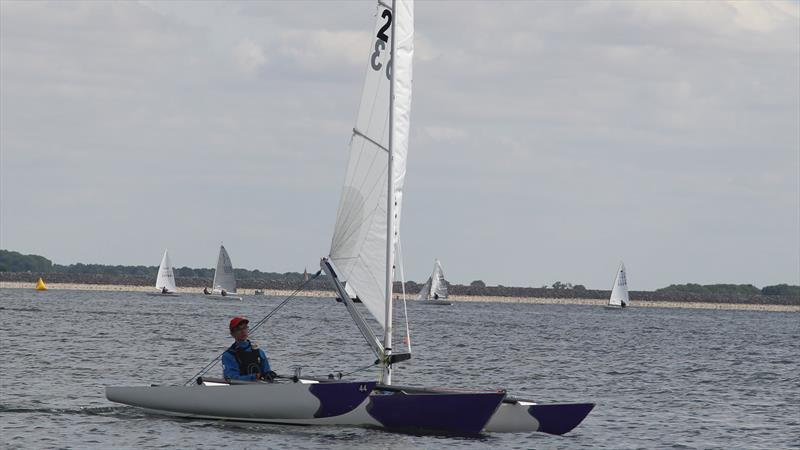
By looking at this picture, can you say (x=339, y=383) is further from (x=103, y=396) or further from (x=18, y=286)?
(x=18, y=286)

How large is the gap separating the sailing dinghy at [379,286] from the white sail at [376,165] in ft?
0.06

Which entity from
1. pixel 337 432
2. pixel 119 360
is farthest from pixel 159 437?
pixel 119 360

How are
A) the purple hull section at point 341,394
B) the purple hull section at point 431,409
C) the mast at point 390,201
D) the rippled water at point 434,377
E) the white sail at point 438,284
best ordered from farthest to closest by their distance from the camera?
the white sail at point 438,284
the rippled water at point 434,377
the purple hull section at point 341,394
the purple hull section at point 431,409
the mast at point 390,201

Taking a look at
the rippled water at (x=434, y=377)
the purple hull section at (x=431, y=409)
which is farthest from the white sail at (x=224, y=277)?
the purple hull section at (x=431, y=409)

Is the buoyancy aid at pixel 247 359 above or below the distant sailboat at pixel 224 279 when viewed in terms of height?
below

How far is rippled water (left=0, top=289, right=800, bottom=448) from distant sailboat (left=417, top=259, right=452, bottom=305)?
2040 inches

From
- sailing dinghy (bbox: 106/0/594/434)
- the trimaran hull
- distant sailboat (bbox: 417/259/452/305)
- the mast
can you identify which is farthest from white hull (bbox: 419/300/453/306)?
the mast

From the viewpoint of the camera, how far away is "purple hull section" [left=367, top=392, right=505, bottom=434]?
80.7 feet

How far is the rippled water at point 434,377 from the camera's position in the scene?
25.6 metres

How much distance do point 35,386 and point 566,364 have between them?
72.9 feet

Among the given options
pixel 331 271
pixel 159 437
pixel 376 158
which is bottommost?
pixel 159 437

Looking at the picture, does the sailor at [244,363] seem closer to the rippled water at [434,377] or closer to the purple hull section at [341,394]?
the rippled water at [434,377]

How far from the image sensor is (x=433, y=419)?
81.6 feet

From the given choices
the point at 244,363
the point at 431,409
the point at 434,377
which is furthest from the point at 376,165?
the point at 434,377
